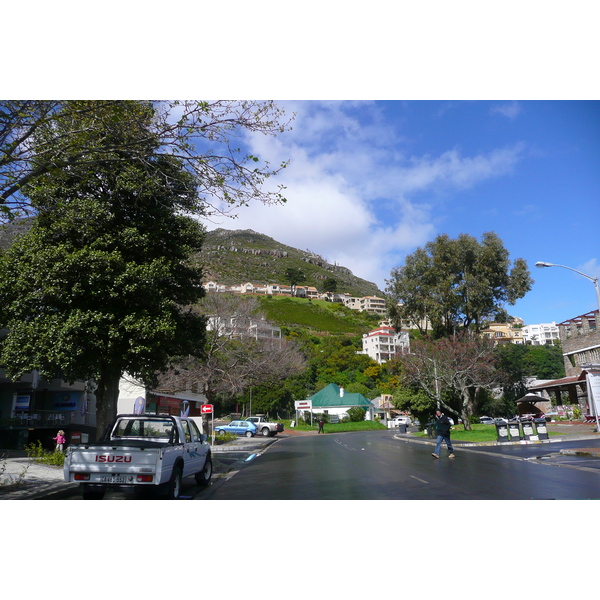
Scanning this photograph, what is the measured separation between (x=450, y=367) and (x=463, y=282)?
25.8ft

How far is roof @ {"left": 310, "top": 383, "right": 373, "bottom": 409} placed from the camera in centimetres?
7394

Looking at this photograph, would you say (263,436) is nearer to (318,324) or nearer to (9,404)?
(9,404)

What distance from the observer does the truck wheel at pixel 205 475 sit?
12352mm

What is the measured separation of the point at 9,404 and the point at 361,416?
52077 millimetres

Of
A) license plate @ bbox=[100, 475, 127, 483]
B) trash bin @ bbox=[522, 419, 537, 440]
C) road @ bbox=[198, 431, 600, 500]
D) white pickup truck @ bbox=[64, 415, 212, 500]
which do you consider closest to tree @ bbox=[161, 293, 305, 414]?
road @ bbox=[198, 431, 600, 500]

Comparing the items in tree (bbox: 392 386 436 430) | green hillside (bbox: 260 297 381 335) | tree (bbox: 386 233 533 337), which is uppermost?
green hillside (bbox: 260 297 381 335)

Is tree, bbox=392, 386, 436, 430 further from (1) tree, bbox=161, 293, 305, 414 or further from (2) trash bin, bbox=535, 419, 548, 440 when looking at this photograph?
(2) trash bin, bbox=535, 419, 548, 440

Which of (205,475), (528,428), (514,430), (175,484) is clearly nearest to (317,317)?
(528,428)

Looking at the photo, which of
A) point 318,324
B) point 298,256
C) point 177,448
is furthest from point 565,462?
point 298,256

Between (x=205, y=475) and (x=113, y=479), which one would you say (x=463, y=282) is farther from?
(x=113, y=479)

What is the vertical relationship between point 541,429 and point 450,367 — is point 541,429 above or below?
below

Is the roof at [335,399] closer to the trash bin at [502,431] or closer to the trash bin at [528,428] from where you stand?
the trash bin at [528,428]

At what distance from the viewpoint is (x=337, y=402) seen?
74000 millimetres

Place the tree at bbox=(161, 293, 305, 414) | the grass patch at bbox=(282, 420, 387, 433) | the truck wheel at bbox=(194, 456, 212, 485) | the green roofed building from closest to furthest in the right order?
the truck wheel at bbox=(194, 456, 212, 485), the tree at bbox=(161, 293, 305, 414), the grass patch at bbox=(282, 420, 387, 433), the green roofed building
